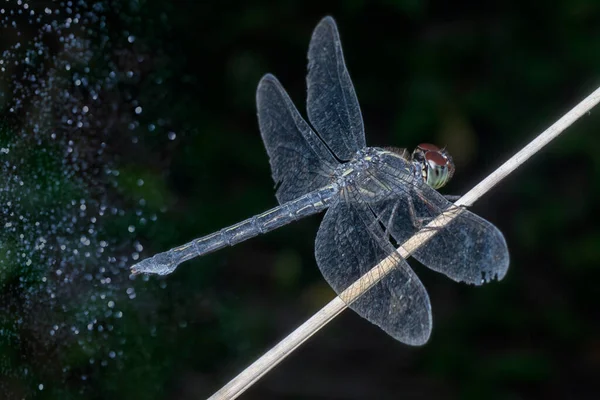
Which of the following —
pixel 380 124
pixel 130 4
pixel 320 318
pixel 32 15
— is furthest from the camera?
pixel 380 124

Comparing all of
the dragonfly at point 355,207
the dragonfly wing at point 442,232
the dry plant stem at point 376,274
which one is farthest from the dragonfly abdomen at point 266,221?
the dry plant stem at point 376,274

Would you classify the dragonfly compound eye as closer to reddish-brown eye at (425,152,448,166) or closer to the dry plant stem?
reddish-brown eye at (425,152,448,166)

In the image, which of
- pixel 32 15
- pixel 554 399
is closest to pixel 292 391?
pixel 554 399

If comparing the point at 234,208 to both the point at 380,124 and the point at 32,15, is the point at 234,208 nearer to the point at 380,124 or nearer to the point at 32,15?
the point at 380,124

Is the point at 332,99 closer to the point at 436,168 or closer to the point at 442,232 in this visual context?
the point at 436,168

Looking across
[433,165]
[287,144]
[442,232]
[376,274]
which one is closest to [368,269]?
[376,274]

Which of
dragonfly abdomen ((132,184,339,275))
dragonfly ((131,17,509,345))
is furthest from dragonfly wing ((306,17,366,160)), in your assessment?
dragonfly abdomen ((132,184,339,275))

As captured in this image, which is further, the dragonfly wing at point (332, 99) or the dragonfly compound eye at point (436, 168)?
the dragonfly wing at point (332, 99)

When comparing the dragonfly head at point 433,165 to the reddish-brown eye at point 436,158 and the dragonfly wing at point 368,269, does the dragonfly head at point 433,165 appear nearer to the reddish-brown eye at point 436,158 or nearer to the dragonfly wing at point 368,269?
the reddish-brown eye at point 436,158
